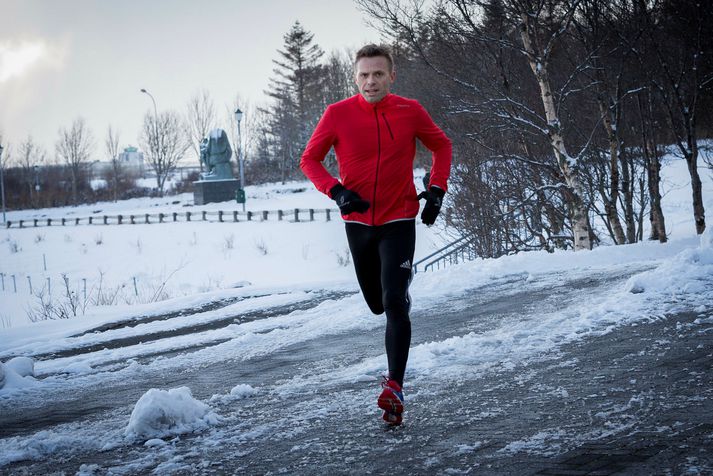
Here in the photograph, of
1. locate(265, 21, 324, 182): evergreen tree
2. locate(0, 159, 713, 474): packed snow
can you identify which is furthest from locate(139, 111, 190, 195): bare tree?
locate(0, 159, 713, 474): packed snow

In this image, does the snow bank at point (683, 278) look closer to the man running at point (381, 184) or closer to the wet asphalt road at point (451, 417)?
the wet asphalt road at point (451, 417)

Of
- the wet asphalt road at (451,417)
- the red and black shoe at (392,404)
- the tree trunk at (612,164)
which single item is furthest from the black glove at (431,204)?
the tree trunk at (612,164)

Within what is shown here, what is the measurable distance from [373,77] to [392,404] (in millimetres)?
1857

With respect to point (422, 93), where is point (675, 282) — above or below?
below

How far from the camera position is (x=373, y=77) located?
4.05 meters

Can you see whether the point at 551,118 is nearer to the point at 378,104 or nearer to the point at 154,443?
the point at 378,104

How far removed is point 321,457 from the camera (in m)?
3.25

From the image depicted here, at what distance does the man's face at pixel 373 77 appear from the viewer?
4.05 metres

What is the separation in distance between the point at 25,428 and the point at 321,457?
2.26 meters

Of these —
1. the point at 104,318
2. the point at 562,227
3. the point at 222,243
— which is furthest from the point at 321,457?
the point at 222,243

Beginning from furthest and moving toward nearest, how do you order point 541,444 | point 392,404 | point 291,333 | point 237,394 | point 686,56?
point 686,56, point 291,333, point 237,394, point 392,404, point 541,444

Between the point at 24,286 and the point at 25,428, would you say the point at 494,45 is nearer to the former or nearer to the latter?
the point at 25,428

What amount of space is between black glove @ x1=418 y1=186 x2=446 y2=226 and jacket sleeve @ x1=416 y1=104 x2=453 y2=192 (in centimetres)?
5

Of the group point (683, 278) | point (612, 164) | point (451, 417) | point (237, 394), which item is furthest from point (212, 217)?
point (451, 417)
